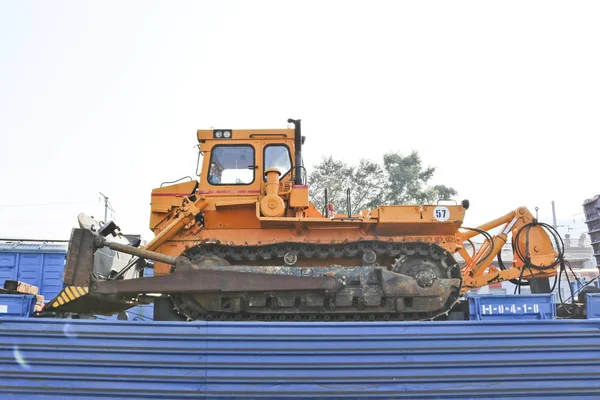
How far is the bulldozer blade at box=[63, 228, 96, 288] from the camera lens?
664 centimetres

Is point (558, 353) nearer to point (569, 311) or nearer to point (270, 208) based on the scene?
point (569, 311)

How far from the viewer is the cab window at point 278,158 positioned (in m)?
8.55

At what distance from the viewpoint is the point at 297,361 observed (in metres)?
4.38

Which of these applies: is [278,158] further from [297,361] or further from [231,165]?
[297,361]

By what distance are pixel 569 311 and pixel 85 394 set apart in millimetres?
6609

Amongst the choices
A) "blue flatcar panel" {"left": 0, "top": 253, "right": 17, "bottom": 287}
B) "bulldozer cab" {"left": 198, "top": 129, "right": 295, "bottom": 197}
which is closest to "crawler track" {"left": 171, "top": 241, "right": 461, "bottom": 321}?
"bulldozer cab" {"left": 198, "top": 129, "right": 295, "bottom": 197}

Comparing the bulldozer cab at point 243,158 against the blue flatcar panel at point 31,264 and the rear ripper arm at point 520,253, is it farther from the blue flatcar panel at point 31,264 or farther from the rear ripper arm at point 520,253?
the blue flatcar panel at point 31,264

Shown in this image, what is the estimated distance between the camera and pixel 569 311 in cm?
714

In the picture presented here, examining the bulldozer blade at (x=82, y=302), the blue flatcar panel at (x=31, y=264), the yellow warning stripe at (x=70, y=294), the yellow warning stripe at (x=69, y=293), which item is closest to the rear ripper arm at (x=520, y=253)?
the bulldozer blade at (x=82, y=302)

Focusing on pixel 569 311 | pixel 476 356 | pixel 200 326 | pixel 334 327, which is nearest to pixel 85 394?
pixel 200 326

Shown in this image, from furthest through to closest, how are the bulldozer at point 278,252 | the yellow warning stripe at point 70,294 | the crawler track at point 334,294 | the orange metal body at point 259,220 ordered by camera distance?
the orange metal body at point 259,220
the crawler track at point 334,294
the bulldozer at point 278,252
the yellow warning stripe at point 70,294

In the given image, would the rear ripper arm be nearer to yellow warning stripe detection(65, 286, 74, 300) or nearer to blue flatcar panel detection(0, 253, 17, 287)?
yellow warning stripe detection(65, 286, 74, 300)

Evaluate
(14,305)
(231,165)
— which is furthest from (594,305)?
(14,305)

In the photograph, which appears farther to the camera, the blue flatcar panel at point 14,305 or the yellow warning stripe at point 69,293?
the yellow warning stripe at point 69,293
